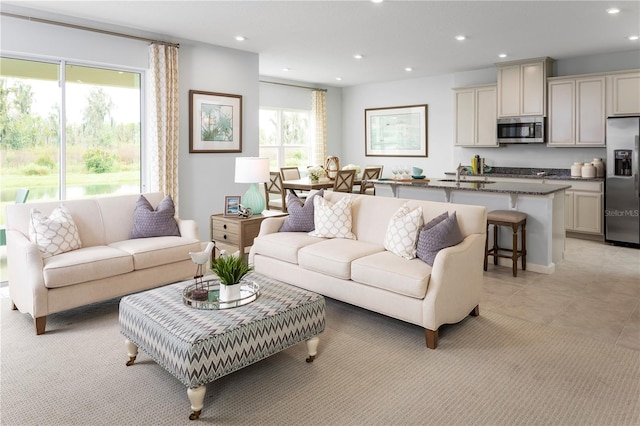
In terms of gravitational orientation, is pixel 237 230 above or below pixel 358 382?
above

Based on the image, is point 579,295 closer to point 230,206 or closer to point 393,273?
point 393,273

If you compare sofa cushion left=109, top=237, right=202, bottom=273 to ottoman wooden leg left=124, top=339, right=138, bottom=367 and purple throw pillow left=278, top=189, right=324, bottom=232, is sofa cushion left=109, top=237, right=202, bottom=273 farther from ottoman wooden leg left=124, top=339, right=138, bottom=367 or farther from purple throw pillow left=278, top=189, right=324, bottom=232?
ottoman wooden leg left=124, top=339, right=138, bottom=367

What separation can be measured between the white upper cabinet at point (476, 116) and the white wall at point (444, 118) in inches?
11.0

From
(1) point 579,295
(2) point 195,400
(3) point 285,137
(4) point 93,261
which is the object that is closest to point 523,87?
(1) point 579,295

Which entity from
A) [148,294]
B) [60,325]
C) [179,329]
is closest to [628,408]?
[179,329]

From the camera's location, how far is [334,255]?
3.64 meters

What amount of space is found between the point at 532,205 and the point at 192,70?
171 inches

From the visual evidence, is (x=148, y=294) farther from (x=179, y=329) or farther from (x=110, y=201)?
(x=110, y=201)

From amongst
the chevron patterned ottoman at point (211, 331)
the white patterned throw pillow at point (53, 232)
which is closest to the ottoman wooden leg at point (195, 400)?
the chevron patterned ottoman at point (211, 331)

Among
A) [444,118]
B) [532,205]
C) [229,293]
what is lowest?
[229,293]

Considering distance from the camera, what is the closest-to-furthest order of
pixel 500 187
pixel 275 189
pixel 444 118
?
pixel 500 187 < pixel 275 189 < pixel 444 118

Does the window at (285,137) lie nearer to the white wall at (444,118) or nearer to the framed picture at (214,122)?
the white wall at (444,118)

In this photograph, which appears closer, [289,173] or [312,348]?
[312,348]

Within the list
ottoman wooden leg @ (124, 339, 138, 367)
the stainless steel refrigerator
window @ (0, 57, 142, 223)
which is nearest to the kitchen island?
the stainless steel refrigerator
